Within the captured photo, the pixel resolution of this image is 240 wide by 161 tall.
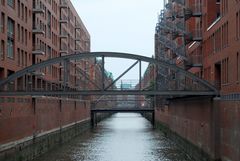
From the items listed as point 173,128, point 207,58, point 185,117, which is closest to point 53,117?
point 173,128

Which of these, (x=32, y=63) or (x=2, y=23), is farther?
(x=32, y=63)

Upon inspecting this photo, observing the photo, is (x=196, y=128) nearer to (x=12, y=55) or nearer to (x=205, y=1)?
(x=205, y=1)

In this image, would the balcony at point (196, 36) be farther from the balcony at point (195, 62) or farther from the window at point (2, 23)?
the window at point (2, 23)

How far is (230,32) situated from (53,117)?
1085 inches

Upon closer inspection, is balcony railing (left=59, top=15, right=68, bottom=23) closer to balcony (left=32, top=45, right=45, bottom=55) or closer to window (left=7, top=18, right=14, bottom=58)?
balcony (left=32, top=45, right=45, bottom=55)

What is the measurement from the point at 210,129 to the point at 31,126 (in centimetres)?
1637

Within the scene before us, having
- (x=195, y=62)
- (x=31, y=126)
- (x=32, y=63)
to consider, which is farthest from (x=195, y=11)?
(x=32, y=63)

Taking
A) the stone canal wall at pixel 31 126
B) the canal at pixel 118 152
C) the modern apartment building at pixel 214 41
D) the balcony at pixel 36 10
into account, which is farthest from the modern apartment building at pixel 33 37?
the modern apartment building at pixel 214 41

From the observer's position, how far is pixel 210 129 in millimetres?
30141

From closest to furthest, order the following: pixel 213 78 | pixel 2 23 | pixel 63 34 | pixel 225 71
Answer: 1. pixel 225 71
2. pixel 213 78
3. pixel 2 23
4. pixel 63 34

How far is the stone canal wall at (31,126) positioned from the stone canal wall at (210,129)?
35.9 feet

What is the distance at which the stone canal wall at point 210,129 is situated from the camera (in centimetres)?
2462

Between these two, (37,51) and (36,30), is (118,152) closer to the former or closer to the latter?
(37,51)

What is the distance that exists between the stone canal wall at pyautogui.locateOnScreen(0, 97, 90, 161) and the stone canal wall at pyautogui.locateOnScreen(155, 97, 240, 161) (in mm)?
10940
